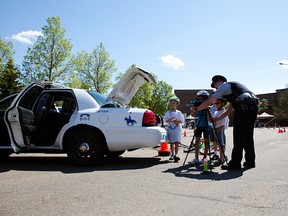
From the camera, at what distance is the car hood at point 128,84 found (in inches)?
259

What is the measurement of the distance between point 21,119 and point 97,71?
30248 millimetres

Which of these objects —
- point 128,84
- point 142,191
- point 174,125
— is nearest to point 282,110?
point 174,125

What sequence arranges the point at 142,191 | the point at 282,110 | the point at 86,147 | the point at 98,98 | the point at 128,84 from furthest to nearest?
the point at 282,110
the point at 128,84
the point at 98,98
the point at 86,147
the point at 142,191

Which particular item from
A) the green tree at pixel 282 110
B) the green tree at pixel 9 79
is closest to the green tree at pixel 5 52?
the green tree at pixel 9 79

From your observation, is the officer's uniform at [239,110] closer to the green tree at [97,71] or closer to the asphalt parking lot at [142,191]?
the asphalt parking lot at [142,191]

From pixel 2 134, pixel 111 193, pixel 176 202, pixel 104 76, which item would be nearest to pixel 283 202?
pixel 176 202

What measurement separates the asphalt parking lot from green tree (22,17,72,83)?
24.1 metres

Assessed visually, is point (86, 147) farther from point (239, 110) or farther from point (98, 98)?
point (239, 110)

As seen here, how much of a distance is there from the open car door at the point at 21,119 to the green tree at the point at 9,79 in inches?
1147

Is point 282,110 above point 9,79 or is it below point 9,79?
below

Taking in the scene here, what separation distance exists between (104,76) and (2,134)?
29262 mm

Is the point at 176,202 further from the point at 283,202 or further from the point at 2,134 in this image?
the point at 2,134

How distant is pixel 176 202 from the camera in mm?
3500

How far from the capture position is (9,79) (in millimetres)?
35406
